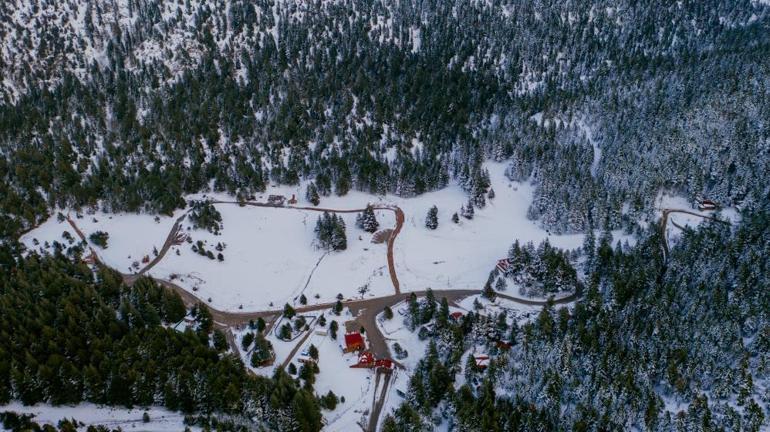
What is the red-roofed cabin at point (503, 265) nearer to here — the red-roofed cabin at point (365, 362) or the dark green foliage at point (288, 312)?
the red-roofed cabin at point (365, 362)

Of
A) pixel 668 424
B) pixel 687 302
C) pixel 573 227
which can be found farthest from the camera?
pixel 573 227

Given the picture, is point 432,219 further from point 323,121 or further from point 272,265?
point 323,121

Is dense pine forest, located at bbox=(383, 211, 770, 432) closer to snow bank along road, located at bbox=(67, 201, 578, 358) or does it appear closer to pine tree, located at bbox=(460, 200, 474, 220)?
snow bank along road, located at bbox=(67, 201, 578, 358)

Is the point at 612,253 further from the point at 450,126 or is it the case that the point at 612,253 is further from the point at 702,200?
the point at 450,126

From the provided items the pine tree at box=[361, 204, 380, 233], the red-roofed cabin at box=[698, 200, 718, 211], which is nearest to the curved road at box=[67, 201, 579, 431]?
the pine tree at box=[361, 204, 380, 233]

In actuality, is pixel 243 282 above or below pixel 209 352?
below

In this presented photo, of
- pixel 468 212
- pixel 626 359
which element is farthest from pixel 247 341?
pixel 468 212

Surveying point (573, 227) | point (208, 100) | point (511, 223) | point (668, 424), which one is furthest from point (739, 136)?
point (208, 100)
